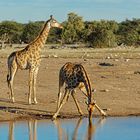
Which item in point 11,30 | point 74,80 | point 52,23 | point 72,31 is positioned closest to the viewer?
point 74,80

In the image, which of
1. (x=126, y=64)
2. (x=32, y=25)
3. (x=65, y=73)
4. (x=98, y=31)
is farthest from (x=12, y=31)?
(x=65, y=73)

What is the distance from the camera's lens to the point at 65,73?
63.3ft

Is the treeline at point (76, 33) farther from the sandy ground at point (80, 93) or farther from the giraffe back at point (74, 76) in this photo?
the giraffe back at point (74, 76)

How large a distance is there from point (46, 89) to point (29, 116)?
554 centimetres

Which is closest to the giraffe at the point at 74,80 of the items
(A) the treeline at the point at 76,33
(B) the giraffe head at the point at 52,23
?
(B) the giraffe head at the point at 52,23

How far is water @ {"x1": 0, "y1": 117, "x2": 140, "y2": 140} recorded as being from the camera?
52.0 feet

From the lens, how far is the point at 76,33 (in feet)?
264

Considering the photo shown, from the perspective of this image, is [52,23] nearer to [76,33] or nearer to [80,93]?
[80,93]

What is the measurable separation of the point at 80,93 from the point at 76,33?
57.5 m

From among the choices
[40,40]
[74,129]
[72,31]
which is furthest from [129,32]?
[74,129]

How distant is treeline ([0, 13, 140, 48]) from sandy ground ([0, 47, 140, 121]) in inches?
1392

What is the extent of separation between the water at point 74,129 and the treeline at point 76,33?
48.1m

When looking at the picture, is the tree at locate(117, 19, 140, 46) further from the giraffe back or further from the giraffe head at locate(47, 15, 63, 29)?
the giraffe back

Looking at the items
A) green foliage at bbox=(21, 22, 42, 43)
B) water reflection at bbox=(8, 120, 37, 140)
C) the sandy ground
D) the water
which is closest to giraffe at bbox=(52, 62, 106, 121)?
the sandy ground
